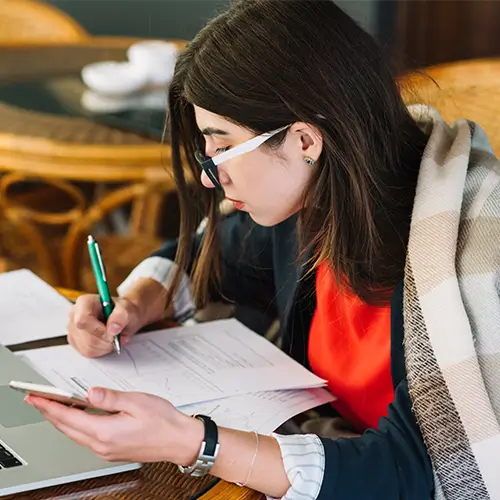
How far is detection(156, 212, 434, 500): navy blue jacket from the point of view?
1046mm

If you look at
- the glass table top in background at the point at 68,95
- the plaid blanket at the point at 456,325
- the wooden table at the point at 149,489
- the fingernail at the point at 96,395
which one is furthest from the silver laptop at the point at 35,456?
the glass table top in background at the point at 68,95

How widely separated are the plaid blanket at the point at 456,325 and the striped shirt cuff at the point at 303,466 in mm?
131

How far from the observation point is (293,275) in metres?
1.43

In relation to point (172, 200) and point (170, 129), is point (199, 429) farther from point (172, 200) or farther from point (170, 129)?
point (172, 200)

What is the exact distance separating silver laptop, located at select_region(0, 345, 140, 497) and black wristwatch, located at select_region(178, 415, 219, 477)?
0.24 ft

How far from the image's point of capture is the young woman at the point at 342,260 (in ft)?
3.40

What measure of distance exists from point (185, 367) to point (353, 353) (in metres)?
0.23

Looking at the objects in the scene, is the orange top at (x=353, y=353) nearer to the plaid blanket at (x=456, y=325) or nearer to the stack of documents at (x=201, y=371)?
the stack of documents at (x=201, y=371)

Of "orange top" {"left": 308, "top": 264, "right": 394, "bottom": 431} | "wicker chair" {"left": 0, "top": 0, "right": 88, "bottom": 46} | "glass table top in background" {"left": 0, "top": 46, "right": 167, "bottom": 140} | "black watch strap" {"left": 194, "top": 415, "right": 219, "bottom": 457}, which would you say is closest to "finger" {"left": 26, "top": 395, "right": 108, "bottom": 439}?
"black watch strap" {"left": 194, "top": 415, "right": 219, "bottom": 457}

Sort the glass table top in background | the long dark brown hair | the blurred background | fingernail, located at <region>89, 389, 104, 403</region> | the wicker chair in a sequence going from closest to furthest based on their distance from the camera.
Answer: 1. fingernail, located at <region>89, 389, 104, 403</region>
2. the long dark brown hair
3. the blurred background
4. the glass table top in background
5. the wicker chair

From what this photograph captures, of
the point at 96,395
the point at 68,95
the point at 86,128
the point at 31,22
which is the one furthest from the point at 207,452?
the point at 31,22

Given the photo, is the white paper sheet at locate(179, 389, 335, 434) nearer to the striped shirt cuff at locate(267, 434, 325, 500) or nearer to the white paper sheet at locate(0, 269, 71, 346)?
the striped shirt cuff at locate(267, 434, 325, 500)

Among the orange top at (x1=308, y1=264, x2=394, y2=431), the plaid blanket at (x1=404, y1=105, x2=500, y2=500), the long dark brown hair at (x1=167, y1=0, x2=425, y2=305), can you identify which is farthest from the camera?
the orange top at (x1=308, y1=264, x2=394, y2=431)

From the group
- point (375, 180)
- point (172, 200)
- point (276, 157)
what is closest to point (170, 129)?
point (276, 157)
